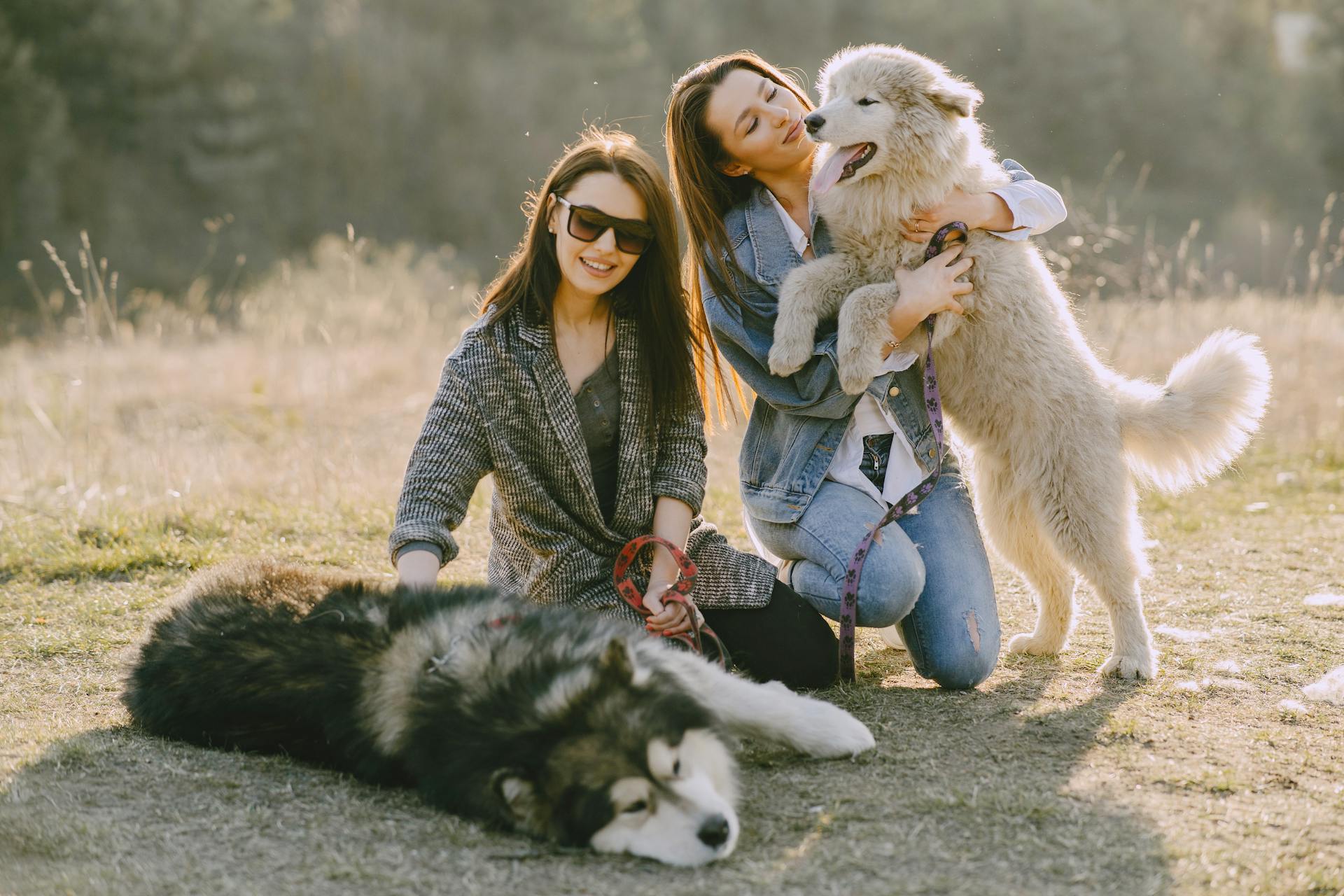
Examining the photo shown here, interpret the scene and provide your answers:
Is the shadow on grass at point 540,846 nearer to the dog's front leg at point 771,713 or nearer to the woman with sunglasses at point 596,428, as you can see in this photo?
the dog's front leg at point 771,713

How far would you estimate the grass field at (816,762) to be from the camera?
199cm

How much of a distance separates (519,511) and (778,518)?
762 millimetres

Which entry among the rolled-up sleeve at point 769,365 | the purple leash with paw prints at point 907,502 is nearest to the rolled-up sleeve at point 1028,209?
the purple leash with paw prints at point 907,502

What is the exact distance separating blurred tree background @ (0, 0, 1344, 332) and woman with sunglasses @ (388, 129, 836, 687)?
53.9 feet

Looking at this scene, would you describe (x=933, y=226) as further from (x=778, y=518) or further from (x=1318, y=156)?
(x=1318, y=156)

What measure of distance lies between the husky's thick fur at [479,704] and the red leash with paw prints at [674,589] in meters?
0.36

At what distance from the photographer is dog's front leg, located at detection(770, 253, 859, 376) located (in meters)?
3.14

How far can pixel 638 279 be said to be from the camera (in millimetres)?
3178

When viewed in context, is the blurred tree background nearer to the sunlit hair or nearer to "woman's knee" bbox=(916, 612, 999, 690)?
the sunlit hair

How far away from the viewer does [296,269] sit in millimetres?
14766

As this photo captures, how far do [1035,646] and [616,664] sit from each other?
6.00 feet

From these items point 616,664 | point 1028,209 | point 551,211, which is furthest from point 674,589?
point 1028,209

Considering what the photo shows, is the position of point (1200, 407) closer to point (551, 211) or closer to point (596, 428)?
point (596, 428)

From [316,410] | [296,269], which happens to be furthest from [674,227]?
[296,269]
